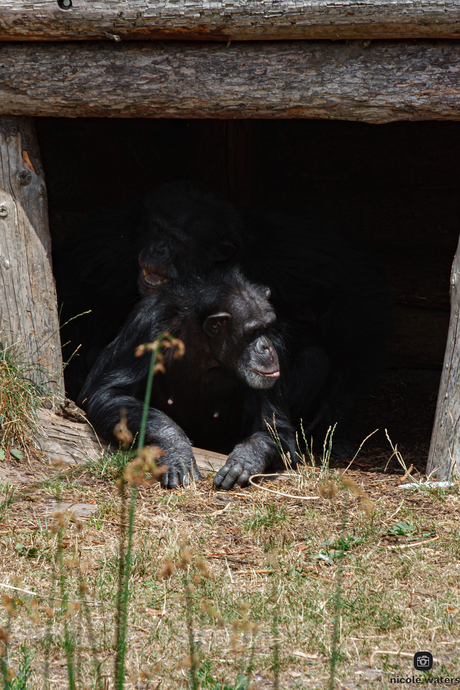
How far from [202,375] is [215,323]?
0.41 meters

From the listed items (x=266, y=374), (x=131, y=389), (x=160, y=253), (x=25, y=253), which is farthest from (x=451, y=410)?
(x=25, y=253)

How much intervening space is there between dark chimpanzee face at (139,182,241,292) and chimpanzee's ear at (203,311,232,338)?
1.40 feet

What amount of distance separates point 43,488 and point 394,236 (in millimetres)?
3954

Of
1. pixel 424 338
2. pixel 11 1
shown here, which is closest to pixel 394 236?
pixel 424 338

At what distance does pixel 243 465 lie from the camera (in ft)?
12.5

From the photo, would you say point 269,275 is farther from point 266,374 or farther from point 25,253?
point 25,253

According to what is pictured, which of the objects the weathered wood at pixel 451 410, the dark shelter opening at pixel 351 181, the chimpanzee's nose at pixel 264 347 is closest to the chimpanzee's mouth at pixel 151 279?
the chimpanzee's nose at pixel 264 347

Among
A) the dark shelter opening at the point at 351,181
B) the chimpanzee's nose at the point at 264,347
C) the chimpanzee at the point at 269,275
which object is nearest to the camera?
the chimpanzee's nose at the point at 264,347

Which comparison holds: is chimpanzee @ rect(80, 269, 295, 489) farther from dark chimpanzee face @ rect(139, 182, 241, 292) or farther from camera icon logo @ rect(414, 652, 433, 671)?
camera icon logo @ rect(414, 652, 433, 671)

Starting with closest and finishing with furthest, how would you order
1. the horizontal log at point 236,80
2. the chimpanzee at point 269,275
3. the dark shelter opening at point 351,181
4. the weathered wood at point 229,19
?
the weathered wood at point 229,19 < the horizontal log at point 236,80 < the chimpanzee at point 269,275 < the dark shelter opening at point 351,181

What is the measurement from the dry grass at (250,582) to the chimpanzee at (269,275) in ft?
4.32

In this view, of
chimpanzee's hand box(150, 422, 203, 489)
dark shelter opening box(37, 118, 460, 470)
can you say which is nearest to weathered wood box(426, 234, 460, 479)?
chimpanzee's hand box(150, 422, 203, 489)

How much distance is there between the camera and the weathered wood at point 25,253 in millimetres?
3975

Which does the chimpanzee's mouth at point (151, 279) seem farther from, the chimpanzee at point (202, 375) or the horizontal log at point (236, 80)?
the horizontal log at point (236, 80)
